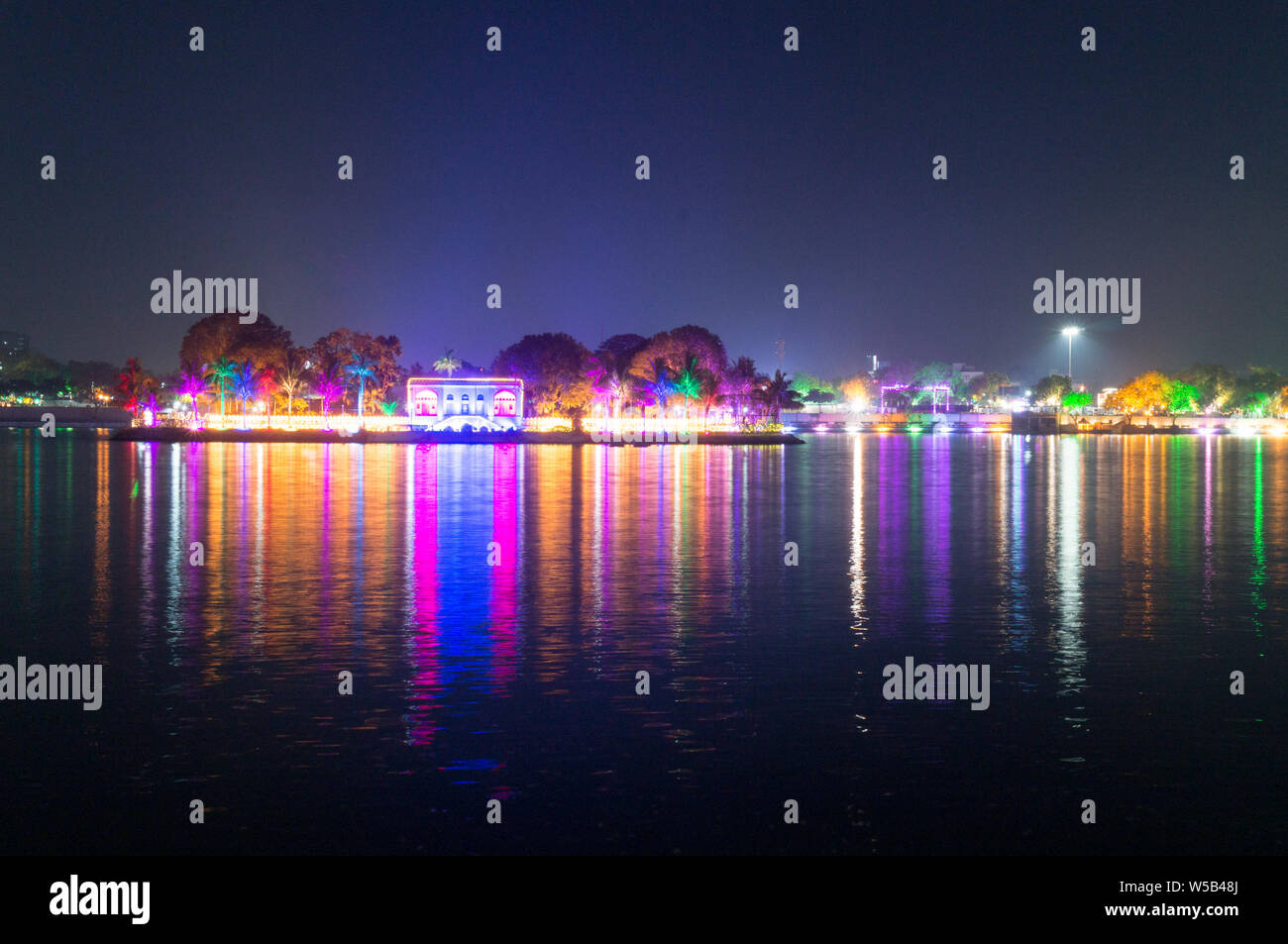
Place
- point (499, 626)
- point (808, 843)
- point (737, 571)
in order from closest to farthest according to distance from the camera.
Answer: point (808, 843) → point (499, 626) → point (737, 571)

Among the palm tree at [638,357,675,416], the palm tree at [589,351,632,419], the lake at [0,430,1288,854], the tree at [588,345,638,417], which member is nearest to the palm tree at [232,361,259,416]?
the tree at [588,345,638,417]

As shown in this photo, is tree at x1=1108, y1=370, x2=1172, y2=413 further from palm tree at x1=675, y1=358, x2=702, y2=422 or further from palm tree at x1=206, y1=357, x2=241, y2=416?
palm tree at x1=206, y1=357, x2=241, y2=416

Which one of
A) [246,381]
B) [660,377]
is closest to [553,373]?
[660,377]

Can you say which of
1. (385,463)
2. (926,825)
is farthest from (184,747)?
(385,463)

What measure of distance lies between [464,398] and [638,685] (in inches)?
→ 4560

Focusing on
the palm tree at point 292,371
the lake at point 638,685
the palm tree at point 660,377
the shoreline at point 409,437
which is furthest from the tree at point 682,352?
the lake at point 638,685

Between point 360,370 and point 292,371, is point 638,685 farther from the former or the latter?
point 292,371

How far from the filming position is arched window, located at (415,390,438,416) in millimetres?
124625

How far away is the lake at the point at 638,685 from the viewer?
7.91 meters

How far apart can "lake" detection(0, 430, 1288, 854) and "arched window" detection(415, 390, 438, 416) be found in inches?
3832

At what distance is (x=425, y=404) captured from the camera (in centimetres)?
12481
